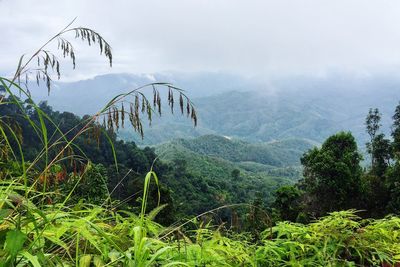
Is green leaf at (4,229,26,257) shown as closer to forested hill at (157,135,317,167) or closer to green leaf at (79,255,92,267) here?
green leaf at (79,255,92,267)

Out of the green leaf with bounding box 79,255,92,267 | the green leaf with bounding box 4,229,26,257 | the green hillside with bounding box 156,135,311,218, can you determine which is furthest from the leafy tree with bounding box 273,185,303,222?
the green leaf with bounding box 4,229,26,257

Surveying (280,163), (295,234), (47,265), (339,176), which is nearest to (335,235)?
(295,234)

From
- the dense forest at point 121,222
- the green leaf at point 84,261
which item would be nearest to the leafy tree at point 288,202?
the dense forest at point 121,222

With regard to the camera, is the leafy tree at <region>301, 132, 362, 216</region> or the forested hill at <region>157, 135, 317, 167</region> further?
the forested hill at <region>157, 135, 317, 167</region>

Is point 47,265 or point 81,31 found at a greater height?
point 81,31

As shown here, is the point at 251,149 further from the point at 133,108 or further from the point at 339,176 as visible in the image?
the point at 133,108

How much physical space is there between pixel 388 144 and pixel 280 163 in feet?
471

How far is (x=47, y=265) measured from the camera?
1.11m

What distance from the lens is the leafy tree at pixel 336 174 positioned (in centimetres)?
1936

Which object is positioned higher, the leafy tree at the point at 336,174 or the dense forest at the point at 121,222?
the dense forest at the point at 121,222

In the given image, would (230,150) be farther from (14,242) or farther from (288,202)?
(14,242)

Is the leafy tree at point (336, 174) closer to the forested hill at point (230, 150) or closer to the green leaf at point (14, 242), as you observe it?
the green leaf at point (14, 242)

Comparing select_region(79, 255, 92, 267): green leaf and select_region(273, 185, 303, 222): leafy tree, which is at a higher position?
select_region(79, 255, 92, 267): green leaf

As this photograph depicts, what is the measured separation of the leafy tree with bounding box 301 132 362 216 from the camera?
63.5 feet
